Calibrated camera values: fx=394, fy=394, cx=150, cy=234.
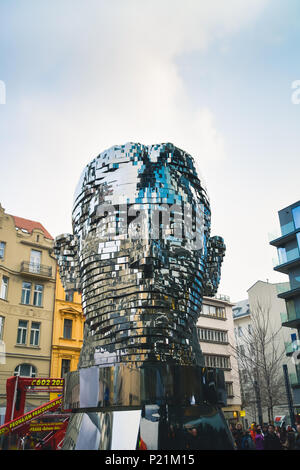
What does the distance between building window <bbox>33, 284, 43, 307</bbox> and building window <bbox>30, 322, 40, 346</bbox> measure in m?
1.26

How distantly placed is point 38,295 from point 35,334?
8.29 feet

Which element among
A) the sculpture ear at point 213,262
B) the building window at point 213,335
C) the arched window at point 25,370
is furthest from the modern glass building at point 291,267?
the sculpture ear at point 213,262

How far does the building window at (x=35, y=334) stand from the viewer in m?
24.5

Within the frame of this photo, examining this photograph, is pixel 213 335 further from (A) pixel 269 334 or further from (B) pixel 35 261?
(B) pixel 35 261

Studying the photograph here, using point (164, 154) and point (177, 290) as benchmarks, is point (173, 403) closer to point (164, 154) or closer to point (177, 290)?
point (177, 290)

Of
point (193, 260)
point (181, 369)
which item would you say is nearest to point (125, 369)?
point (181, 369)

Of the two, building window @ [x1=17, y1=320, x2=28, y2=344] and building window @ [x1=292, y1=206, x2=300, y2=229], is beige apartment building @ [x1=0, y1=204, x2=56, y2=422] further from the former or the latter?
building window @ [x1=292, y1=206, x2=300, y2=229]

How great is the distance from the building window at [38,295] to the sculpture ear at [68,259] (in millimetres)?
22603

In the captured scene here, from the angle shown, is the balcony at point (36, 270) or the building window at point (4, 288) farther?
the balcony at point (36, 270)

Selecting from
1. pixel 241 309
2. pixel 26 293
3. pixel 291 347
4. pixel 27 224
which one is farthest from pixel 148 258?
pixel 241 309

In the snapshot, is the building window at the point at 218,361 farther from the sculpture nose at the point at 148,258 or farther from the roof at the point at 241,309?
the sculpture nose at the point at 148,258

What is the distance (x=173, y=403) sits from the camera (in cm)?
293

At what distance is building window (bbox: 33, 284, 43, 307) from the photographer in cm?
2559
